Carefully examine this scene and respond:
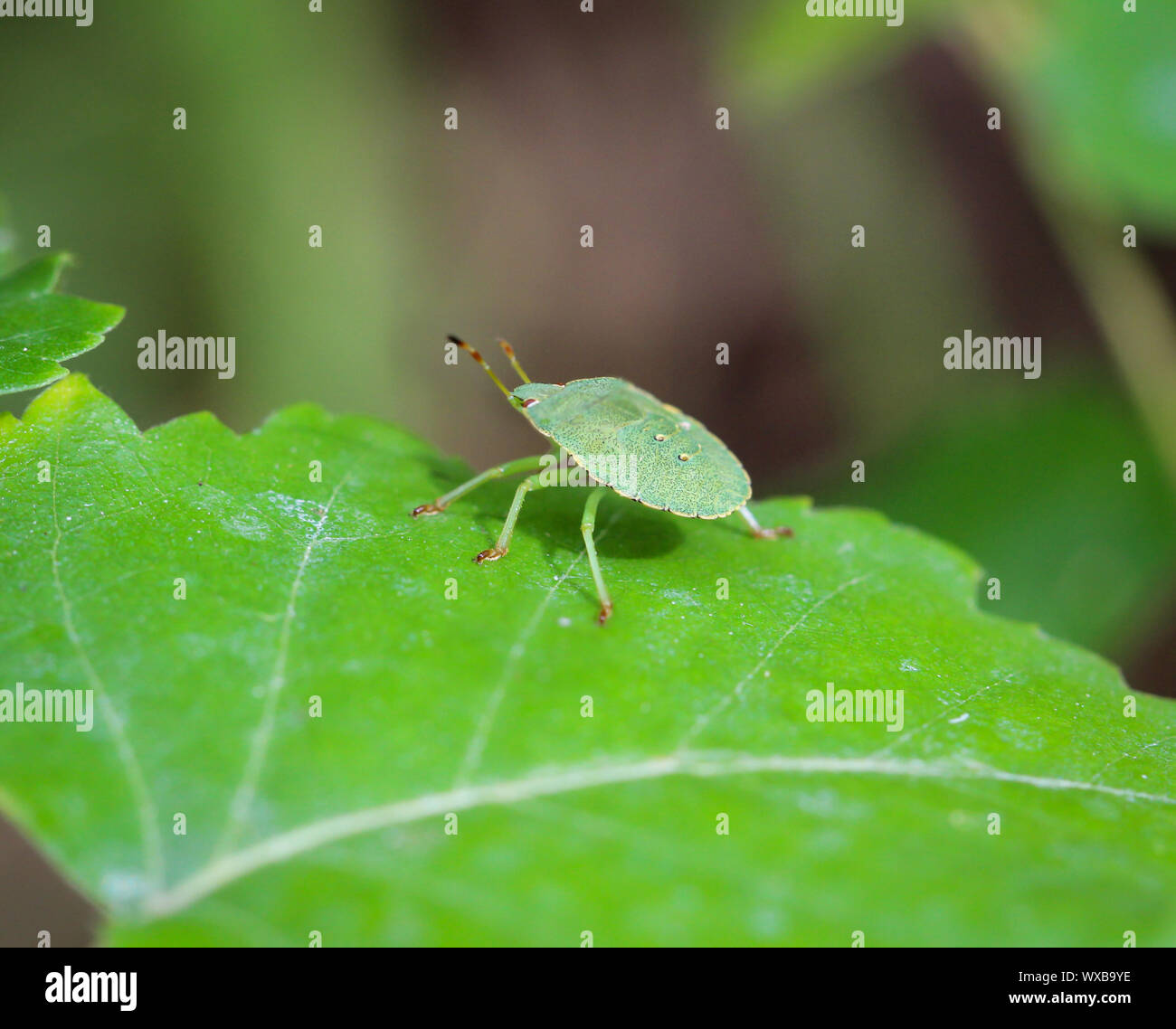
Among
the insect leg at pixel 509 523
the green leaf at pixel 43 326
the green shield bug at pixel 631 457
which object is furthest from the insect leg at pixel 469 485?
the green leaf at pixel 43 326

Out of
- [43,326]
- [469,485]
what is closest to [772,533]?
[469,485]

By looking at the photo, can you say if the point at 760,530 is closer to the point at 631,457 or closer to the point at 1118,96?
the point at 631,457

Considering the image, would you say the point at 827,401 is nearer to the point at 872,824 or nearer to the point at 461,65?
the point at 461,65

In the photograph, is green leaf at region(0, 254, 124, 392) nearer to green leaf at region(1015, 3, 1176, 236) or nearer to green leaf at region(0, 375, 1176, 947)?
green leaf at region(0, 375, 1176, 947)

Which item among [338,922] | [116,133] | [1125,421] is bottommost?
[338,922]

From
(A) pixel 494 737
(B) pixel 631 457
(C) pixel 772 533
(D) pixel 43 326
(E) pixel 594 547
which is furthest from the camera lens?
(C) pixel 772 533
